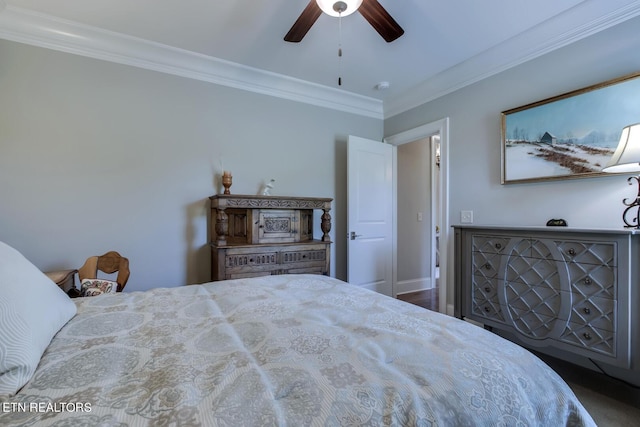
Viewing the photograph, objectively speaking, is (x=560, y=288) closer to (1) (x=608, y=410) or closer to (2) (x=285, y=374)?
(1) (x=608, y=410)

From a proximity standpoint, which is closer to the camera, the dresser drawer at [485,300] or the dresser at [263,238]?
the dresser drawer at [485,300]

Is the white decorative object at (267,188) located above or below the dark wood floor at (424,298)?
above

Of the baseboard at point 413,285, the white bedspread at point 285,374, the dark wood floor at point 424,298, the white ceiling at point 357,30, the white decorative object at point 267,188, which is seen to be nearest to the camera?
the white bedspread at point 285,374

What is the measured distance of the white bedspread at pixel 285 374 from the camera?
1.90 feet

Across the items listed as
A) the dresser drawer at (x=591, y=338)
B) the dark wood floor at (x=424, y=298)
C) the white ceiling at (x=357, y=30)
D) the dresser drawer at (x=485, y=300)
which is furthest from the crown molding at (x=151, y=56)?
the dresser drawer at (x=591, y=338)

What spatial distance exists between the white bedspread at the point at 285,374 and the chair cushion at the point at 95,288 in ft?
3.13

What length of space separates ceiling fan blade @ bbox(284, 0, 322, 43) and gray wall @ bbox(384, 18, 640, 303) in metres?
1.85

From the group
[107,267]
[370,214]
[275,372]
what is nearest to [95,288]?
[107,267]

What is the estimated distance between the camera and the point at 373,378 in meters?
0.69

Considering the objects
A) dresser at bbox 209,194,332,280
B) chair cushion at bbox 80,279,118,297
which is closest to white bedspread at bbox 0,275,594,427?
chair cushion at bbox 80,279,118,297

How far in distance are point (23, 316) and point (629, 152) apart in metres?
2.73

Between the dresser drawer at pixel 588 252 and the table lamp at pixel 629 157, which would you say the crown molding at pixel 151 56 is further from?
the dresser drawer at pixel 588 252

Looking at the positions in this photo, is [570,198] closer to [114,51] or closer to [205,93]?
[205,93]

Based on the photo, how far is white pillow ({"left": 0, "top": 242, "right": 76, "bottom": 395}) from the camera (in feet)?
2.15
